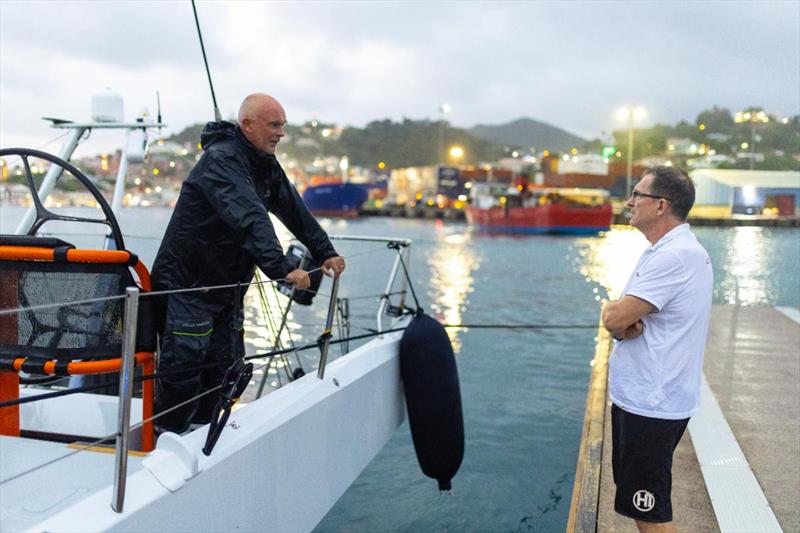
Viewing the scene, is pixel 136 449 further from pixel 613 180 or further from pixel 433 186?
pixel 433 186

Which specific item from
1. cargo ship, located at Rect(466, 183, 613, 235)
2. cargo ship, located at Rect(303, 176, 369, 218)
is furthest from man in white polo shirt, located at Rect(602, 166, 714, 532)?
cargo ship, located at Rect(303, 176, 369, 218)

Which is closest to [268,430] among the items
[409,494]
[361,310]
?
[409,494]

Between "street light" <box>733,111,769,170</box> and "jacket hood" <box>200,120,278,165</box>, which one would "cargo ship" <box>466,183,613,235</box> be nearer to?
"street light" <box>733,111,769,170</box>

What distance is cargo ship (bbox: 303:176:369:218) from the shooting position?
67.9 metres

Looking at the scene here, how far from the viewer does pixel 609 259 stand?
29.4 meters

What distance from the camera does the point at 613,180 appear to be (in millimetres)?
74938

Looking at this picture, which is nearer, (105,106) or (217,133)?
(217,133)

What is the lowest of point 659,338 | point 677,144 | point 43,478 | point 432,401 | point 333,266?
point 432,401

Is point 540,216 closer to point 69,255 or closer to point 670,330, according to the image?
point 670,330

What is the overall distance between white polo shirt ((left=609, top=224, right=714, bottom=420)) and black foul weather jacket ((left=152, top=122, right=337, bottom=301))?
3.92 feet

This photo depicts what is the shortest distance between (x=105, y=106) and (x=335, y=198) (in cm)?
6479

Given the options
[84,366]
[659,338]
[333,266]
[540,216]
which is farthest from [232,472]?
[540,216]

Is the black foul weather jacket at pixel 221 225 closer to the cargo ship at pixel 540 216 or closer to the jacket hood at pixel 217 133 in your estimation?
the jacket hood at pixel 217 133

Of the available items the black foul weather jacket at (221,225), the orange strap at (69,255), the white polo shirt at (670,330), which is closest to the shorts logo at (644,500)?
the white polo shirt at (670,330)
